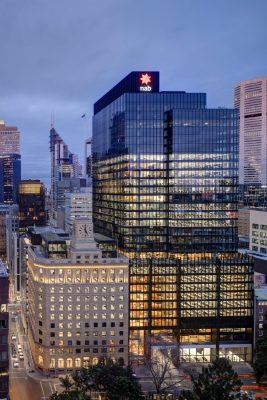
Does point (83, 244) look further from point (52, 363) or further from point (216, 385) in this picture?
point (216, 385)

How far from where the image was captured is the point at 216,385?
90.9 m

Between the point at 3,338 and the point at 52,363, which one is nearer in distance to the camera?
the point at 3,338

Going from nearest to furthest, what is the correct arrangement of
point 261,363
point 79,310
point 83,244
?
point 261,363 → point 79,310 → point 83,244

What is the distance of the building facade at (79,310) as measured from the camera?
134 meters

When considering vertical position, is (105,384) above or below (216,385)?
below

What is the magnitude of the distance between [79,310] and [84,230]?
1954 centimetres

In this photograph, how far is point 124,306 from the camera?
137625mm

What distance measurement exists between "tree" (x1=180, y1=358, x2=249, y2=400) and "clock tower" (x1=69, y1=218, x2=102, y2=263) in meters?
47.8

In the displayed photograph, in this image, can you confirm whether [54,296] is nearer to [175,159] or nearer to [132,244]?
[132,244]

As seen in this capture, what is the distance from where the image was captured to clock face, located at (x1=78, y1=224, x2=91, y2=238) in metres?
141

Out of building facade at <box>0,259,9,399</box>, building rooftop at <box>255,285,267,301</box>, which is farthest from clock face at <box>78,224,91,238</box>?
building facade at <box>0,259,9,399</box>

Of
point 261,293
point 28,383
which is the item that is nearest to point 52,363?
point 28,383

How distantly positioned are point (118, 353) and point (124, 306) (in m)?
11.1

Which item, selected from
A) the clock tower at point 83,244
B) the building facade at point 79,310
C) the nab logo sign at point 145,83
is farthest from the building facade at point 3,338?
→ the nab logo sign at point 145,83
